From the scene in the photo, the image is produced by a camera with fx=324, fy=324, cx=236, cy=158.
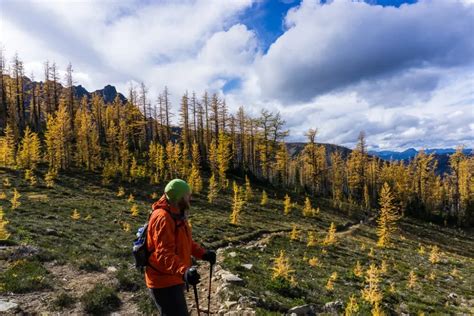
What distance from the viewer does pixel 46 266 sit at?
1152 cm

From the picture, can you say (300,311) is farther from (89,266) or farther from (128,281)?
(89,266)

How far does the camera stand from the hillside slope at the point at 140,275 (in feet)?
29.8

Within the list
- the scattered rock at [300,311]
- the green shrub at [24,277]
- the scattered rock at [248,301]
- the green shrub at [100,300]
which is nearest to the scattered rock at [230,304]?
the scattered rock at [248,301]

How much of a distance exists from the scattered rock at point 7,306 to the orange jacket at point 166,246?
17.5ft

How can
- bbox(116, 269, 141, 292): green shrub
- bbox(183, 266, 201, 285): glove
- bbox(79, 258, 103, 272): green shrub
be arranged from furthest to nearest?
bbox(79, 258, 103, 272): green shrub → bbox(116, 269, 141, 292): green shrub → bbox(183, 266, 201, 285): glove

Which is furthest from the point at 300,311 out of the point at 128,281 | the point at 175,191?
the point at 175,191

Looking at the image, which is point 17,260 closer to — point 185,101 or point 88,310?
point 88,310

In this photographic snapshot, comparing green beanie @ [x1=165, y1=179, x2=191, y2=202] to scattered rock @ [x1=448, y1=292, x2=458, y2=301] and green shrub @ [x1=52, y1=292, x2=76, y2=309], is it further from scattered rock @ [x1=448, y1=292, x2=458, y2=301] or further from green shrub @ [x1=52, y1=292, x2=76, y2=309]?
scattered rock @ [x1=448, y1=292, x2=458, y2=301]

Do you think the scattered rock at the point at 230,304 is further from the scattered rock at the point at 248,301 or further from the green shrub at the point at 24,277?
the green shrub at the point at 24,277

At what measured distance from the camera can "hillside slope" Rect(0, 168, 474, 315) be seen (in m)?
9.08

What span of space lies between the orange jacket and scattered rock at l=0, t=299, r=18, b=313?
17.5 feet

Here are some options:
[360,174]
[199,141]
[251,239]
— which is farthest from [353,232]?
[199,141]

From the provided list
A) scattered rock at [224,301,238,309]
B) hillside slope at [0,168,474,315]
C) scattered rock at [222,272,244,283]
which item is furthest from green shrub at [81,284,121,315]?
scattered rock at [222,272,244,283]

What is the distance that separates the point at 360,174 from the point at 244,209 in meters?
43.2
